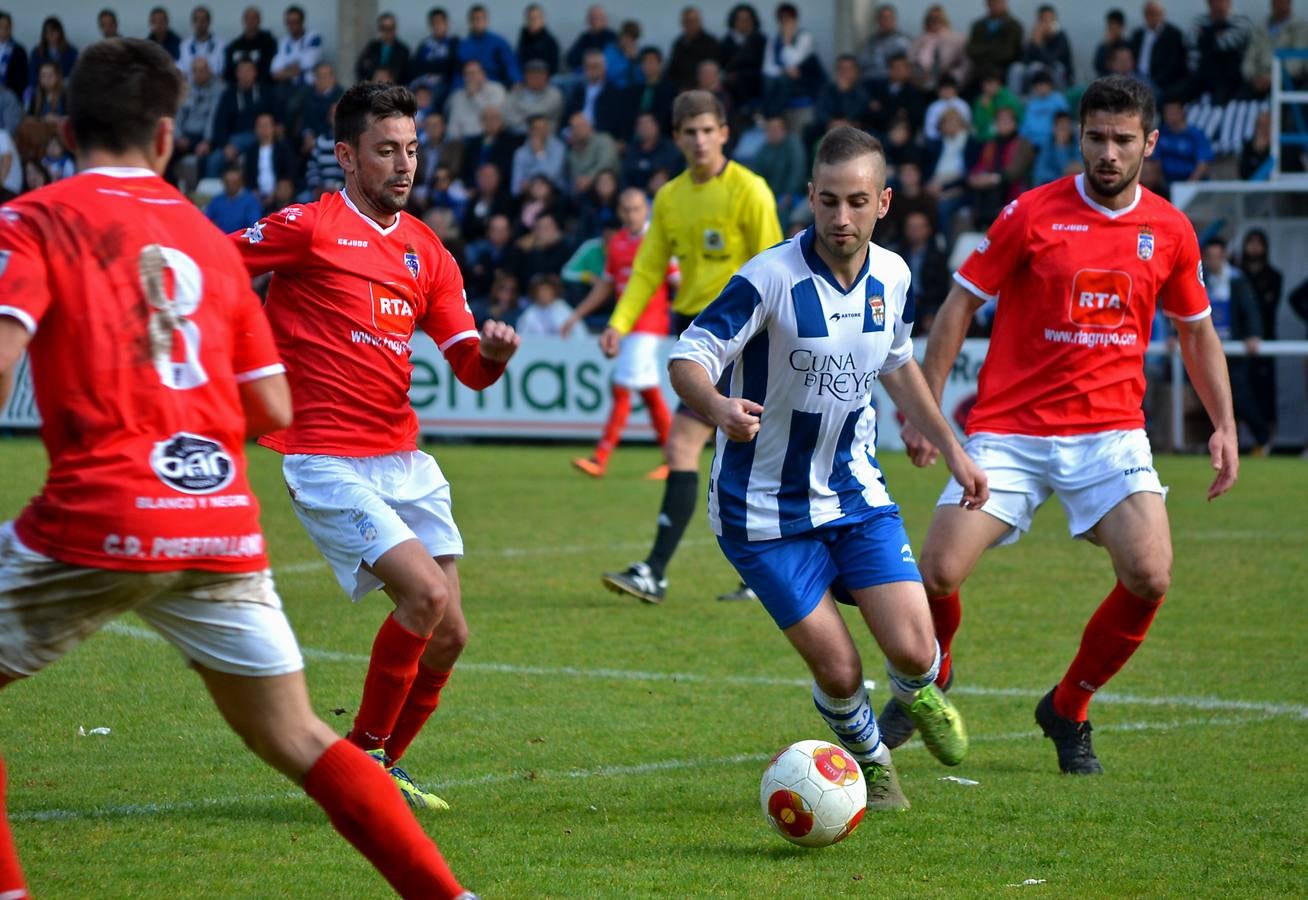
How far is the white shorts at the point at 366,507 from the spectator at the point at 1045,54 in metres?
16.4

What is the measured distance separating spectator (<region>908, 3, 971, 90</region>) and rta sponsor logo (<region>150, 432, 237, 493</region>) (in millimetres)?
18145

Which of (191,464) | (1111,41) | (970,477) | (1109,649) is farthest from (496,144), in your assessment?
(191,464)

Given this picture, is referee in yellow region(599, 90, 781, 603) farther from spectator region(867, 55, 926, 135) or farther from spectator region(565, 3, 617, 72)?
spectator region(565, 3, 617, 72)

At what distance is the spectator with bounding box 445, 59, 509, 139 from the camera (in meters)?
23.3

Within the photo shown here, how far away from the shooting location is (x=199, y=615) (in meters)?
3.74

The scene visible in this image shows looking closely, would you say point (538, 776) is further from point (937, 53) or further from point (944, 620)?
point (937, 53)

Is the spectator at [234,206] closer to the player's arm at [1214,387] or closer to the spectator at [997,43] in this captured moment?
the spectator at [997,43]

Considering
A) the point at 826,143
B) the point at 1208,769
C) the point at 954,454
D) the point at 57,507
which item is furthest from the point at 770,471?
the point at 57,507

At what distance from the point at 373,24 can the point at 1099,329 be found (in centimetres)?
2225

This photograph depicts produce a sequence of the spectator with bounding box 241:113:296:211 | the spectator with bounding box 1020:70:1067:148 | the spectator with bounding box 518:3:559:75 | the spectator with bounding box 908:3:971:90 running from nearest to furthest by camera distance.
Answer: the spectator with bounding box 1020:70:1067:148 < the spectator with bounding box 908:3:971:90 < the spectator with bounding box 241:113:296:211 < the spectator with bounding box 518:3:559:75

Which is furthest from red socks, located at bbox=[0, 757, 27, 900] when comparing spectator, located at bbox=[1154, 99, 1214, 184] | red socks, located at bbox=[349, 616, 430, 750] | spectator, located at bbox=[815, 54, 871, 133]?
spectator, located at bbox=[815, 54, 871, 133]

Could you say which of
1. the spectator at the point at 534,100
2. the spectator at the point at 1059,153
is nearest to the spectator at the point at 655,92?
the spectator at the point at 534,100

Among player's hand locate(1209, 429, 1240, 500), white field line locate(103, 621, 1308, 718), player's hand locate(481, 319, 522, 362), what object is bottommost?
white field line locate(103, 621, 1308, 718)

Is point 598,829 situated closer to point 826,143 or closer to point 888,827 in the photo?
point 888,827
